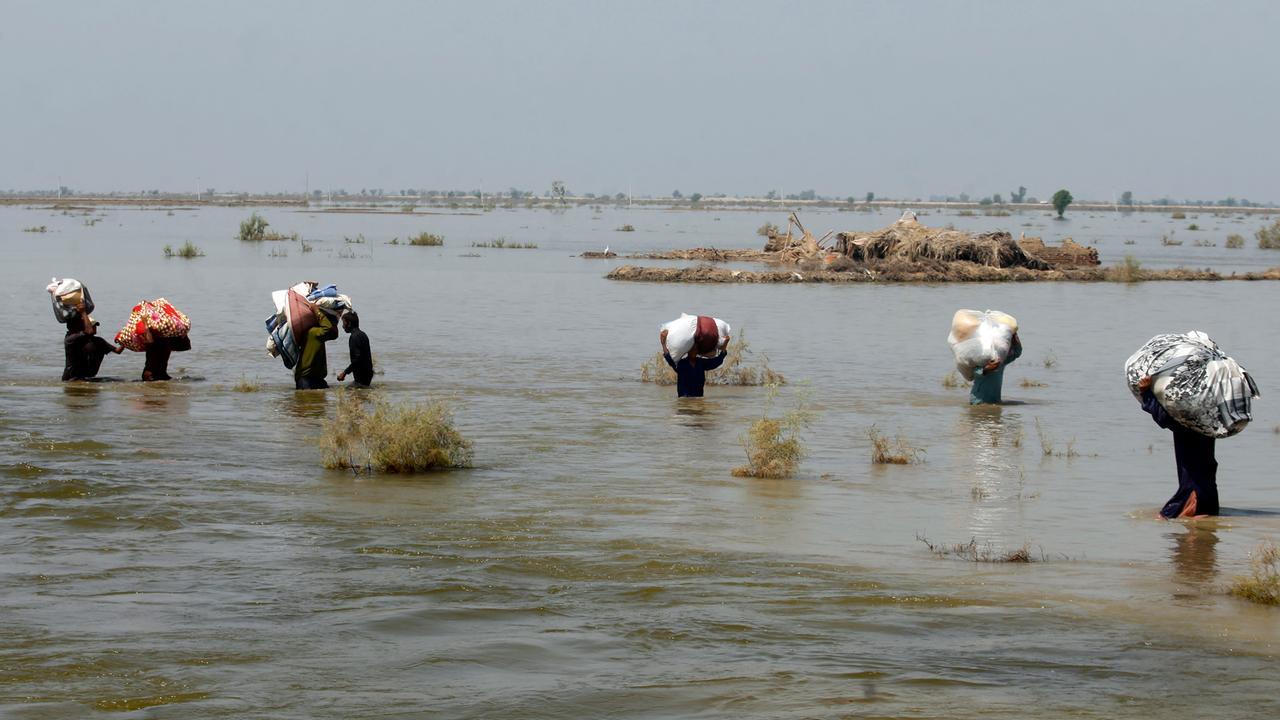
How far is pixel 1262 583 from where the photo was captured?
7613mm

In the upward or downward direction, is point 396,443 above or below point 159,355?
below

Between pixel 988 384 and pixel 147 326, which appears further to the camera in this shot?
pixel 147 326

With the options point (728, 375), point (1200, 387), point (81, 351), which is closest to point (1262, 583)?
point (1200, 387)

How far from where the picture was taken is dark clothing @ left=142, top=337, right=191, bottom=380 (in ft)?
56.2

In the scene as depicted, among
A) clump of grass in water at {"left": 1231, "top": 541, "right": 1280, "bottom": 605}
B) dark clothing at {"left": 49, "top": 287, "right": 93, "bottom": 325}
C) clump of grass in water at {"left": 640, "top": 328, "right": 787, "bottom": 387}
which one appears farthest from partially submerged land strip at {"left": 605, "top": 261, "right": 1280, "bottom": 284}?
clump of grass in water at {"left": 1231, "top": 541, "right": 1280, "bottom": 605}

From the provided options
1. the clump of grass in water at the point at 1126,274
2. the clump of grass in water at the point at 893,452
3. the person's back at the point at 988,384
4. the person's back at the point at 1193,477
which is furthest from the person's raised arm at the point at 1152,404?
the clump of grass in water at the point at 1126,274

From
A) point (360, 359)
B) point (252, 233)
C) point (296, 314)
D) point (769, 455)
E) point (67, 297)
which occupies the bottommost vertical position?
point (769, 455)

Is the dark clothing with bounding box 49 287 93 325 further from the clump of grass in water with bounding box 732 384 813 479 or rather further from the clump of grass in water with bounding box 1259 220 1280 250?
the clump of grass in water with bounding box 1259 220 1280 250

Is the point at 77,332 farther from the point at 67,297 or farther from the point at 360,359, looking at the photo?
the point at 360,359

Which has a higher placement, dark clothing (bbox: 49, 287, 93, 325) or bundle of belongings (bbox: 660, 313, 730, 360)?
dark clothing (bbox: 49, 287, 93, 325)

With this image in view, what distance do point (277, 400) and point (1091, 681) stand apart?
36.8ft

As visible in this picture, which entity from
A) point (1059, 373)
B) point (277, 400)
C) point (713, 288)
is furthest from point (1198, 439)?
point (713, 288)

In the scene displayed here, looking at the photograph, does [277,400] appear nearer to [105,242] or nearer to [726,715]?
[726,715]

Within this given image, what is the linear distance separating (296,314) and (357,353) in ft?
2.98
